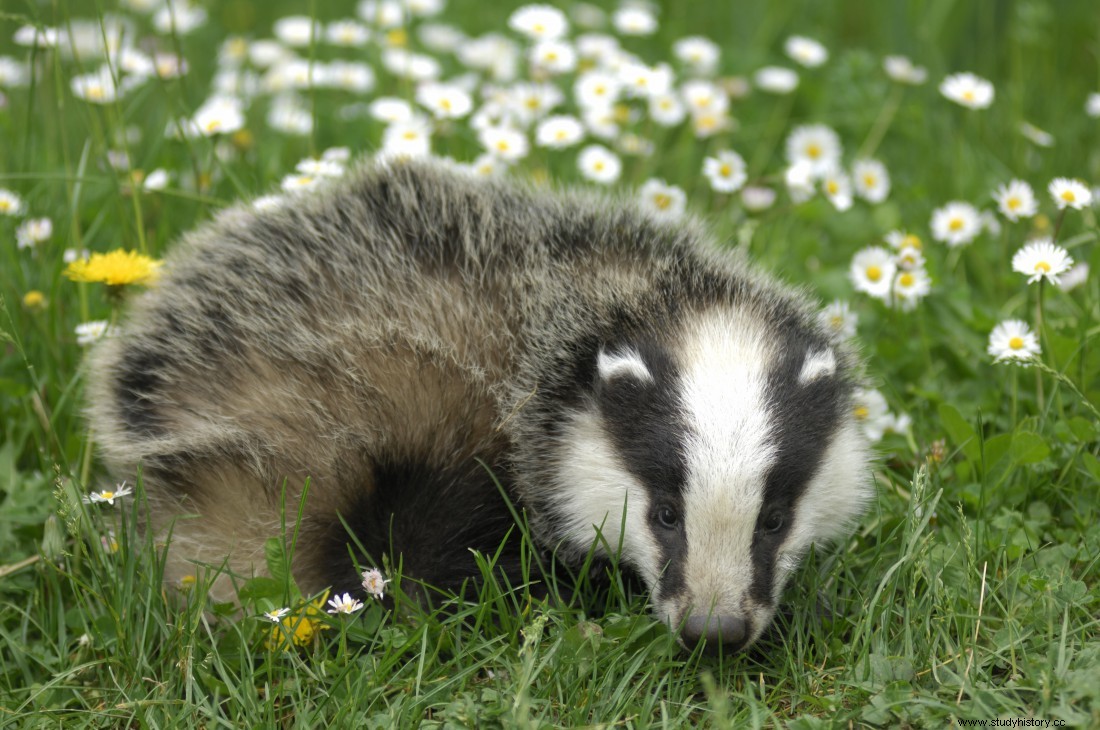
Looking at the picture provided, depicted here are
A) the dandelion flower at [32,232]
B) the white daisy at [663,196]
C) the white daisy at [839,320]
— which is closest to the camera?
the white daisy at [839,320]

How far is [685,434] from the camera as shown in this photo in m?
4.14

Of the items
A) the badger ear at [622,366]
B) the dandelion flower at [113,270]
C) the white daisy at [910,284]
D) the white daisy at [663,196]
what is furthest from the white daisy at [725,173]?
the dandelion flower at [113,270]

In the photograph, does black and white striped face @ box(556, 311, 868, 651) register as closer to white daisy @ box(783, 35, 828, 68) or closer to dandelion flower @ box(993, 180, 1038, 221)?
dandelion flower @ box(993, 180, 1038, 221)

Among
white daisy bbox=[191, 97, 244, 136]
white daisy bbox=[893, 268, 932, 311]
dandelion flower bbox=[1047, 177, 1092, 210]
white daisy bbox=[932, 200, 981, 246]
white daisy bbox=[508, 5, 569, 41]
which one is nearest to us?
Answer: dandelion flower bbox=[1047, 177, 1092, 210]

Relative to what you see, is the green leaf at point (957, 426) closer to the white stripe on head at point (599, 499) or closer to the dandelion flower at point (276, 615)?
the white stripe on head at point (599, 499)

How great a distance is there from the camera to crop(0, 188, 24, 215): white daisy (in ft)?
19.2

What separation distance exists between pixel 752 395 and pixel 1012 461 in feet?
4.19

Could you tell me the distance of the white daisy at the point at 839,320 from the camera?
5.05 metres

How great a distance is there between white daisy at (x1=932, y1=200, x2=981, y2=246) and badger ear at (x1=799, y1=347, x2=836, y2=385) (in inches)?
88.2

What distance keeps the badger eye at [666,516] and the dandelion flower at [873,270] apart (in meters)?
2.03

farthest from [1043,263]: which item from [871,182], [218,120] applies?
[218,120]

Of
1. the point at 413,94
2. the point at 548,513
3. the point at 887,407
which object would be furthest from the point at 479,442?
the point at 413,94

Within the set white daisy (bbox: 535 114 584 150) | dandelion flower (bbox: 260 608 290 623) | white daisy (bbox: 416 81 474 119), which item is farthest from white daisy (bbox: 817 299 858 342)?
dandelion flower (bbox: 260 608 290 623)

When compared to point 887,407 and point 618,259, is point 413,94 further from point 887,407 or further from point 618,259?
point 887,407
